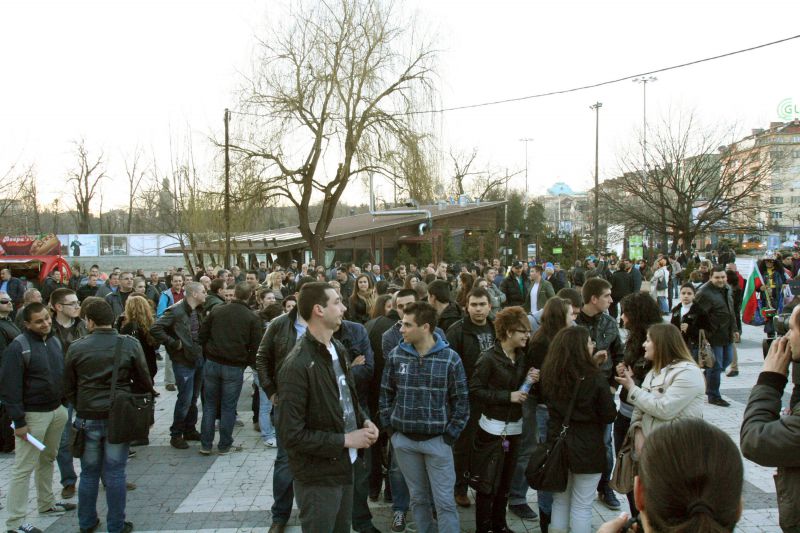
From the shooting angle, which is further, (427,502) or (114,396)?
(114,396)

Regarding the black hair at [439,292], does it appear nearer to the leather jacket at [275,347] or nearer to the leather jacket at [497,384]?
the leather jacket at [275,347]

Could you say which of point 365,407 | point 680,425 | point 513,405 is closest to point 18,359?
point 365,407

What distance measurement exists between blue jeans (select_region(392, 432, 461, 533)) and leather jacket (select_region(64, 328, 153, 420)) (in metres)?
2.17

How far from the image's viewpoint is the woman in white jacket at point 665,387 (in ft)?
12.8

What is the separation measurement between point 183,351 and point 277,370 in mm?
2713

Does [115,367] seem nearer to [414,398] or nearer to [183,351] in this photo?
[414,398]

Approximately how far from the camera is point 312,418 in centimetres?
334

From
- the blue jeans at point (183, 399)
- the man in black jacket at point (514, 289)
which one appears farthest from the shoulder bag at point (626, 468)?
the man in black jacket at point (514, 289)

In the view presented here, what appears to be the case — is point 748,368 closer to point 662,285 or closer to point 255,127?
point 662,285

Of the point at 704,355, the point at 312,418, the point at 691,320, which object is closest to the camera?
the point at 312,418

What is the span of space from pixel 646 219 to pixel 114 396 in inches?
1256

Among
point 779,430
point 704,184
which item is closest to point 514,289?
point 779,430

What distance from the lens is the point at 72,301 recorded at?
20.2 feet

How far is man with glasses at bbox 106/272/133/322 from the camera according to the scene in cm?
1053
